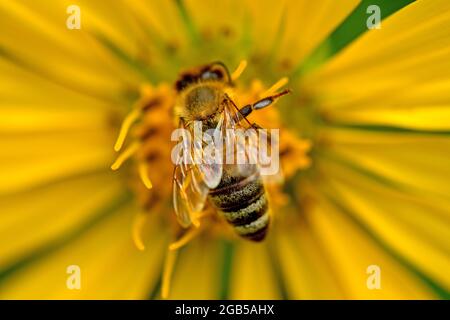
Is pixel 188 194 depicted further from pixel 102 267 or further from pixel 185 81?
pixel 102 267

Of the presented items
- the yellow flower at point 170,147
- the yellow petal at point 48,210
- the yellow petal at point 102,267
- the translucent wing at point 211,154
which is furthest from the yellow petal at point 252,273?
the translucent wing at point 211,154

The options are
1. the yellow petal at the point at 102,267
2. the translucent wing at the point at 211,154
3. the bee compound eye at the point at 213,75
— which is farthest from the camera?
the yellow petal at the point at 102,267

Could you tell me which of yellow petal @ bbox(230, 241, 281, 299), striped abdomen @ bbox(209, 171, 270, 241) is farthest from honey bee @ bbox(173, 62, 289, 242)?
yellow petal @ bbox(230, 241, 281, 299)

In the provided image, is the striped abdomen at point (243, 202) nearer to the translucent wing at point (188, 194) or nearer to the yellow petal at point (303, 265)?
the translucent wing at point (188, 194)

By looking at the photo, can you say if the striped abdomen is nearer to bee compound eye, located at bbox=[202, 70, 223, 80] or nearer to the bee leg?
the bee leg

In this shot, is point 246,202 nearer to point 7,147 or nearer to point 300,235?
point 300,235

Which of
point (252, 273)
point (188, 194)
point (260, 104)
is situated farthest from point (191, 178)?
point (252, 273)
